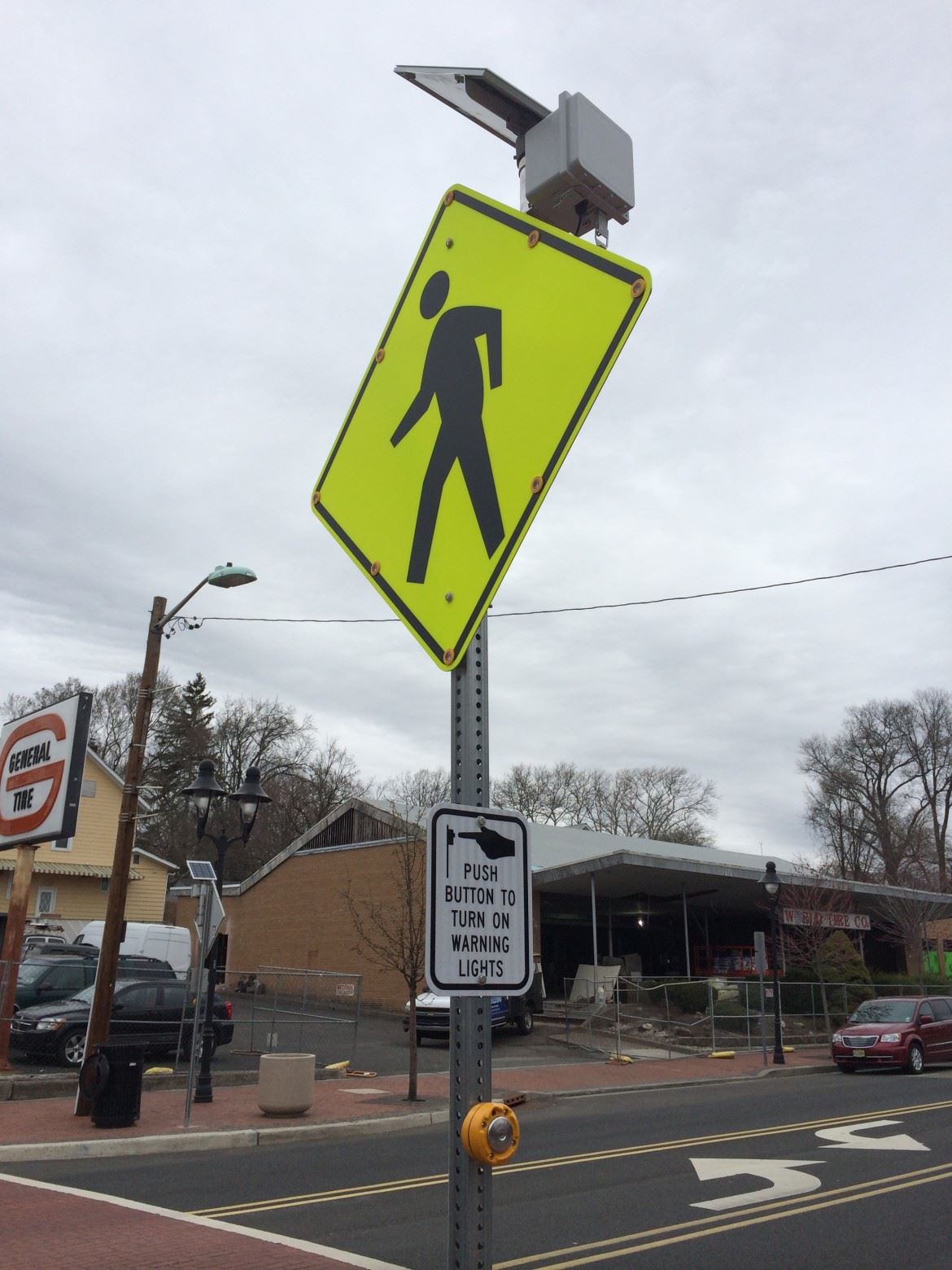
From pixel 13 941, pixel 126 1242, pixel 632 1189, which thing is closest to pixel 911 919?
pixel 13 941

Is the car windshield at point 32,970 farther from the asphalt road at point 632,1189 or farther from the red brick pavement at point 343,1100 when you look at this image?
the asphalt road at point 632,1189

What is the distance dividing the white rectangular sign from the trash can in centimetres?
1271

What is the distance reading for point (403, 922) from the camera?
85.5 feet

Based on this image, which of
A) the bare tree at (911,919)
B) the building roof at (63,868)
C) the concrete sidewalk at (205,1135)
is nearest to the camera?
the concrete sidewalk at (205,1135)

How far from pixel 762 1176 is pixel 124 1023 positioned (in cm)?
1346

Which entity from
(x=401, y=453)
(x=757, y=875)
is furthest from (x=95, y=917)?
(x=401, y=453)

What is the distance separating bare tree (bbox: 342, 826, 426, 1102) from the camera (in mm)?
17219

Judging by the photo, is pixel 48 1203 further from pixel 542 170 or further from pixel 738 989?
pixel 738 989

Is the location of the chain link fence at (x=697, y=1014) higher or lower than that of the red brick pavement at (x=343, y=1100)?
higher

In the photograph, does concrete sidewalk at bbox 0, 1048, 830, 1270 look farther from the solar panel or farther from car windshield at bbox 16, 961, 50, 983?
car windshield at bbox 16, 961, 50, 983

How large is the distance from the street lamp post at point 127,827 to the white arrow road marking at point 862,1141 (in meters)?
9.35

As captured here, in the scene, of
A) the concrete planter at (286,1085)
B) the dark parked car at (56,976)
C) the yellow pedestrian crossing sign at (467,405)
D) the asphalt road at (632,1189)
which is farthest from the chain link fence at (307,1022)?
the yellow pedestrian crossing sign at (467,405)

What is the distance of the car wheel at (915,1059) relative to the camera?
72.9 feet

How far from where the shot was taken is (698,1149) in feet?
38.9
